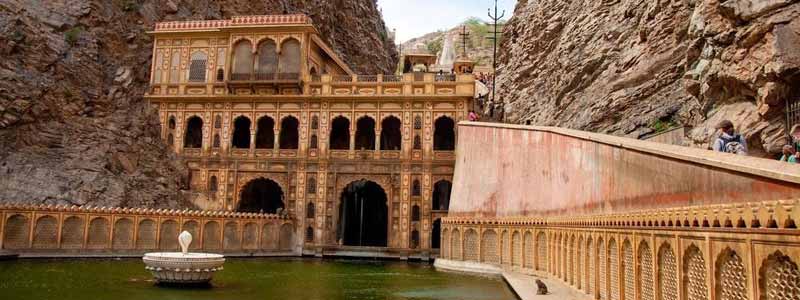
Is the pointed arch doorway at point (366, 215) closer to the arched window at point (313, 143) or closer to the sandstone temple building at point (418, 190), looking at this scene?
the sandstone temple building at point (418, 190)

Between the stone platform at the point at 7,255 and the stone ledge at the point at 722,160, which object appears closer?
the stone ledge at the point at 722,160

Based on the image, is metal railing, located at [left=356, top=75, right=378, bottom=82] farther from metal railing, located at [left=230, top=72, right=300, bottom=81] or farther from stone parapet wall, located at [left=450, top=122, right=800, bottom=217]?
stone parapet wall, located at [left=450, top=122, right=800, bottom=217]

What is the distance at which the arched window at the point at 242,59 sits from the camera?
33.6 m

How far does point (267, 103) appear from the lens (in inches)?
1310

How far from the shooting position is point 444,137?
1371 inches

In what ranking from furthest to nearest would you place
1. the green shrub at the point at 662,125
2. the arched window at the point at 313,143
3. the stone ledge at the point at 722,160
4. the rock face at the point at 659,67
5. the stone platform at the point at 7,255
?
the arched window at the point at 313,143 → the stone platform at the point at 7,255 → the green shrub at the point at 662,125 → the rock face at the point at 659,67 → the stone ledge at the point at 722,160

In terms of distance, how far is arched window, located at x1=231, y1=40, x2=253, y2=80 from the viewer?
3359cm

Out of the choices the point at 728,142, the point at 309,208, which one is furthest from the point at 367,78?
the point at 728,142

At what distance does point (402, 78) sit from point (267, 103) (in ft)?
23.8

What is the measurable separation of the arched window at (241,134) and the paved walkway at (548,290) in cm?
2200

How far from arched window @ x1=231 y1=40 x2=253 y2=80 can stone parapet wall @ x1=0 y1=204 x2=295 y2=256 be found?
830cm

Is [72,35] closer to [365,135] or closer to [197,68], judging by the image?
[197,68]

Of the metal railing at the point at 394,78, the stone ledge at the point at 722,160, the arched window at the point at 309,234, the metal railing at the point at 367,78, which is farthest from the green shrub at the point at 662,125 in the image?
the arched window at the point at 309,234

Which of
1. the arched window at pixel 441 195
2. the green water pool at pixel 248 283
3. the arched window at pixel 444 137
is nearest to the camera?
the green water pool at pixel 248 283
